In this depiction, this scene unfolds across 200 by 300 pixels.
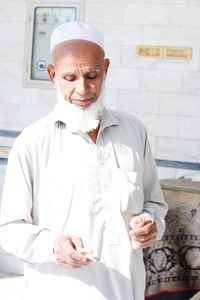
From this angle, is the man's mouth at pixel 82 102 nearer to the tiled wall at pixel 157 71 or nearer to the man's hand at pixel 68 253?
the man's hand at pixel 68 253

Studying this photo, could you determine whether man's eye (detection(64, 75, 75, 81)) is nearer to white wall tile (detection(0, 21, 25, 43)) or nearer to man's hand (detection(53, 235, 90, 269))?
man's hand (detection(53, 235, 90, 269))

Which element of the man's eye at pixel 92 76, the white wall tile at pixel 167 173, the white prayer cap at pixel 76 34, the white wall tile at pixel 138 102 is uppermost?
the white prayer cap at pixel 76 34

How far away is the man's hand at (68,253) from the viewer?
45.6 inches

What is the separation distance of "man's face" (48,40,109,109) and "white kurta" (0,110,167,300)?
11 cm

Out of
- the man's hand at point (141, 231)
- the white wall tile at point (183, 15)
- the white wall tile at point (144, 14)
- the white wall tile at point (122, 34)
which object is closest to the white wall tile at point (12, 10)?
the white wall tile at point (122, 34)

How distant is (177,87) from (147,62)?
264mm

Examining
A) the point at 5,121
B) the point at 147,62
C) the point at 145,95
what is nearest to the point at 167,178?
the point at 145,95

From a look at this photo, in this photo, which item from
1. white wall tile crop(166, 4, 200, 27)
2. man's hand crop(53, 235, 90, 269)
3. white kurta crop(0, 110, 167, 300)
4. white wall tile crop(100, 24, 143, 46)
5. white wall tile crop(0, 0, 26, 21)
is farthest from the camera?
white wall tile crop(0, 0, 26, 21)

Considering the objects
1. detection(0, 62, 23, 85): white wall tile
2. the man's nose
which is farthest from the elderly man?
Answer: detection(0, 62, 23, 85): white wall tile

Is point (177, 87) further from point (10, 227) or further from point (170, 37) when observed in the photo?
point (10, 227)

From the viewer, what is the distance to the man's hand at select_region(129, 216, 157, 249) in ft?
4.22

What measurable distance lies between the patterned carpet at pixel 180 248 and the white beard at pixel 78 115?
152 centimetres

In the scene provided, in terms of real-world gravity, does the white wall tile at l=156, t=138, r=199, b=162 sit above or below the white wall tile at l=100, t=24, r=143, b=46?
below

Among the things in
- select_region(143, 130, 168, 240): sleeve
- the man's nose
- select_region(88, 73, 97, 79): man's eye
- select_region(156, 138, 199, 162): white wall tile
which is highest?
select_region(88, 73, 97, 79): man's eye
